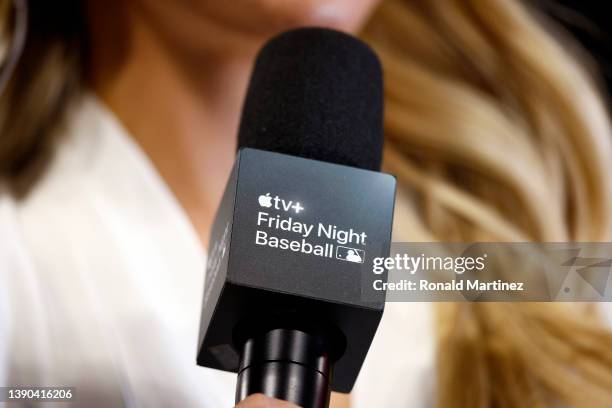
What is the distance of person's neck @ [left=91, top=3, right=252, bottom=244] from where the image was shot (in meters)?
0.79

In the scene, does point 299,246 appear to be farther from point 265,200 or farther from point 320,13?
point 320,13

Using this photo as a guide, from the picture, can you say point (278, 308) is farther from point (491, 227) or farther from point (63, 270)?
point (491, 227)

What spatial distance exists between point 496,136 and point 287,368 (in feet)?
2.05

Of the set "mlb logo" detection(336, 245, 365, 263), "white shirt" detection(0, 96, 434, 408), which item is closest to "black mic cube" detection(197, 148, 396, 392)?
"mlb logo" detection(336, 245, 365, 263)

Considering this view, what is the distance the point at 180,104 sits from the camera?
0.82 m

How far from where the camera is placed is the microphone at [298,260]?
1.28ft

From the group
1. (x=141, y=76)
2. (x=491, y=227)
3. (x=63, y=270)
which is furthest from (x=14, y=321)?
(x=491, y=227)

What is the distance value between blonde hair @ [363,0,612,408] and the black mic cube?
1.23ft

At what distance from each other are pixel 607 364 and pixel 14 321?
17.0 inches

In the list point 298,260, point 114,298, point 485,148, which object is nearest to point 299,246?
point 298,260

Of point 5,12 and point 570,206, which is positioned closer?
point 5,12

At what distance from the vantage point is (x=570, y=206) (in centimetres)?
96

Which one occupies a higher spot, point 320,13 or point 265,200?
point 320,13

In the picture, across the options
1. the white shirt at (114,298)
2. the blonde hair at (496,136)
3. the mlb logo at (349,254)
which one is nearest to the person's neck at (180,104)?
the white shirt at (114,298)
